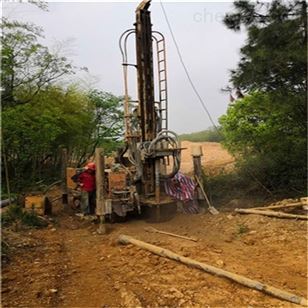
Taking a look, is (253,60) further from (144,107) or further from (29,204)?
(29,204)

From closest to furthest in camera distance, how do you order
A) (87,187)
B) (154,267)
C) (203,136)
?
(154,267)
(87,187)
(203,136)

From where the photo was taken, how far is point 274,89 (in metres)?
7.84

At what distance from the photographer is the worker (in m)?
8.23

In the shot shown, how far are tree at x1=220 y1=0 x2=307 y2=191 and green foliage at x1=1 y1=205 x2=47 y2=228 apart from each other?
15.3 feet

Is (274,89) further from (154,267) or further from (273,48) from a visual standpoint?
(154,267)

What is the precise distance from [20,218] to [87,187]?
1.49 metres

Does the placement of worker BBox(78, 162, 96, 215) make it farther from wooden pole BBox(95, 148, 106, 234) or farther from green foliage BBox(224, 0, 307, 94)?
green foliage BBox(224, 0, 307, 94)

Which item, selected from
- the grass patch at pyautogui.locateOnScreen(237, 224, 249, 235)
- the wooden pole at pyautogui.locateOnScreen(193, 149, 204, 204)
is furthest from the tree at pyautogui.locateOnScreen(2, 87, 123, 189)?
the grass patch at pyautogui.locateOnScreen(237, 224, 249, 235)

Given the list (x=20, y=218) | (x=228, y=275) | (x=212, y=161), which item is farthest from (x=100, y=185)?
(x=212, y=161)

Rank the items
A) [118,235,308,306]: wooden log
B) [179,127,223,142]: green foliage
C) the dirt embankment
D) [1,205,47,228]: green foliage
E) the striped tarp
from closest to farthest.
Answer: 1. [118,235,308,306]: wooden log
2. [1,205,47,228]: green foliage
3. the striped tarp
4. the dirt embankment
5. [179,127,223,142]: green foliage

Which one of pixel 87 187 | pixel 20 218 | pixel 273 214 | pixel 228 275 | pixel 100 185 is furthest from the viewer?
pixel 87 187

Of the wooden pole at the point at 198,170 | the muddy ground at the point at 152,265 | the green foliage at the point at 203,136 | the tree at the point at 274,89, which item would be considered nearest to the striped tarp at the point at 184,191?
the wooden pole at the point at 198,170

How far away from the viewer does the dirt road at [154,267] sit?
3.86m

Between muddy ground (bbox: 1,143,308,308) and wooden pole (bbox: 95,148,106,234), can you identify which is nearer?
muddy ground (bbox: 1,143,308,308)
